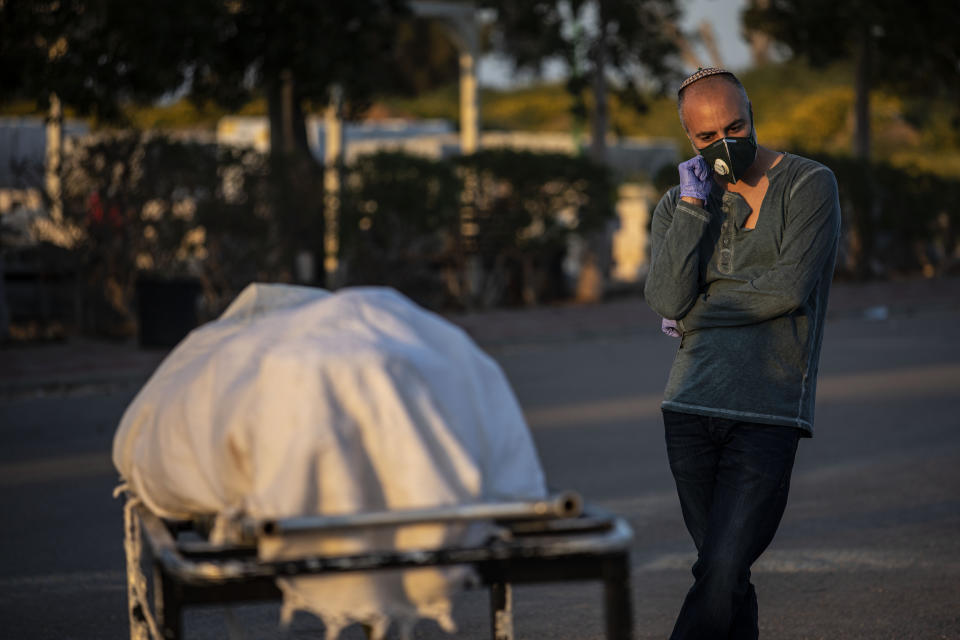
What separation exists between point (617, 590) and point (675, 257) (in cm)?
129

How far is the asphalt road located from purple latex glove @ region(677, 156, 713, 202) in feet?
5.26

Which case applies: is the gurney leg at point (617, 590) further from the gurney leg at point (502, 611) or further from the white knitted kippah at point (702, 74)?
the white knitted kippah at point (702, 74)

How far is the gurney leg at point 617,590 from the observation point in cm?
289

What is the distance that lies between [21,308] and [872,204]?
15038mm

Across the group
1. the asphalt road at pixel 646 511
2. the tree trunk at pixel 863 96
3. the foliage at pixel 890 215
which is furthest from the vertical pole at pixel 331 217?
the tree trunk at pixel 863 96

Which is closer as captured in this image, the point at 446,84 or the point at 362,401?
the point at 362,401

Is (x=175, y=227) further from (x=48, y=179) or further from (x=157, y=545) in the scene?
(x=157, y=545)

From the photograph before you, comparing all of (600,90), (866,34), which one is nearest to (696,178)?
(600,90)

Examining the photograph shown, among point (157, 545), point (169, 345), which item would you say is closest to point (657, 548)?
point (157, 545)

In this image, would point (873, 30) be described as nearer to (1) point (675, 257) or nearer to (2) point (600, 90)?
(2) point (600, 90)

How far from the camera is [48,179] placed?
1608 cm

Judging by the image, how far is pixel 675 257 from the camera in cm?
395

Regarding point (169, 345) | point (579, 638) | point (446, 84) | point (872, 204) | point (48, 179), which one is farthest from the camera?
point (446, 84)

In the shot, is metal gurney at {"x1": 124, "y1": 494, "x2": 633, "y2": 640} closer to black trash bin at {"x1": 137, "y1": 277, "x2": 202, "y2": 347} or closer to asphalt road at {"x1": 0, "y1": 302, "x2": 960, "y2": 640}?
asphalt road at {"x1": 0, "y1": 302, "x2": 960, "y2": 640}
